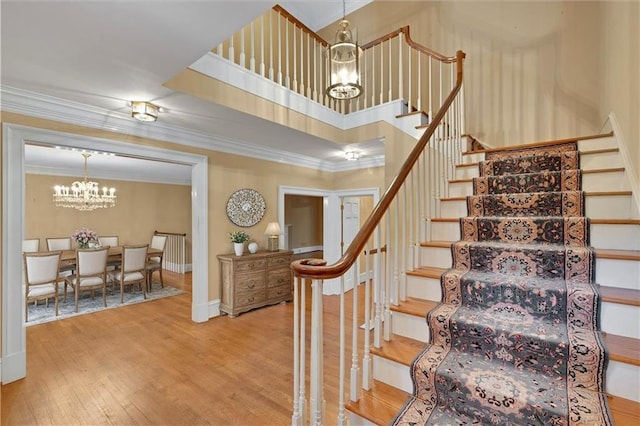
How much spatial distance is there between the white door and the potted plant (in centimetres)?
194

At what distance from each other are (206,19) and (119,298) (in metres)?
5.15

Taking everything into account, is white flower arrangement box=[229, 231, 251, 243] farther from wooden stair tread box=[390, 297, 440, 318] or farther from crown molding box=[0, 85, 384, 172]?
wooden stair tread box=[390, 297, 440, 318]

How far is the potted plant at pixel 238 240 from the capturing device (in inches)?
158

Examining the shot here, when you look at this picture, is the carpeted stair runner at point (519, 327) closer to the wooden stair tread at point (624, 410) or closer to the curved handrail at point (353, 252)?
the wooden stair tread at point (624, 410)

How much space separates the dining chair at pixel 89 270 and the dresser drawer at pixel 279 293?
272 cm

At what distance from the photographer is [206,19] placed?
1.60 m

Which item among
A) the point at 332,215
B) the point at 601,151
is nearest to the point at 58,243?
the point at 332,215

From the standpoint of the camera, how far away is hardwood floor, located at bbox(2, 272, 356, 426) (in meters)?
2.04

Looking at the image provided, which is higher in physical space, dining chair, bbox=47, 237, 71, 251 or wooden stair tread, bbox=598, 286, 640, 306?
wooden stair tread, bbox=598, 286, 640, 306

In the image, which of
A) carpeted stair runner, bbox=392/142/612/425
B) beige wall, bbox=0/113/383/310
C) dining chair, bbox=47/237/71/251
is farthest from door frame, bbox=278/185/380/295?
dining chair, bbox=47/237/71/251

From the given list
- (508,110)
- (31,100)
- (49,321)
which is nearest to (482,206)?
(508,110)

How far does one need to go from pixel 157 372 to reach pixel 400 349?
229 centimetres

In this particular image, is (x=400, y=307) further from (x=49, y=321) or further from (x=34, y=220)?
(x=34, y=220)

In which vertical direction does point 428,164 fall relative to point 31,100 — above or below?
below
